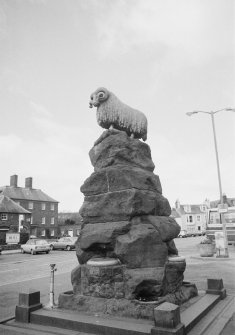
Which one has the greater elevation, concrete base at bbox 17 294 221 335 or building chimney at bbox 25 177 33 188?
building chimney at bbox 25 177 33 188

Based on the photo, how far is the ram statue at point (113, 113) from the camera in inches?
306

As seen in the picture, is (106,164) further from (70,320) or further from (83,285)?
(70,320)

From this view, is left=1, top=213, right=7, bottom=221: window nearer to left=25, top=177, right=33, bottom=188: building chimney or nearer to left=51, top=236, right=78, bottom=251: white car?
left=51, top=236, right=78, bottom=251: white car

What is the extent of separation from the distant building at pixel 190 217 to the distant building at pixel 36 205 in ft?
128

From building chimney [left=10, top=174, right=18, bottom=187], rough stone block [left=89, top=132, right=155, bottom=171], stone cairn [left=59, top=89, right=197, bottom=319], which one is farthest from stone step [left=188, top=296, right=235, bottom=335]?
building chimney [left=10, top=174, right=18, bottom=187]

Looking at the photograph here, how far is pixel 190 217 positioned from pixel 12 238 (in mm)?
60594

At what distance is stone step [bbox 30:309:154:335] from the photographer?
5.02 metres

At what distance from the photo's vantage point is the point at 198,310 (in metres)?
6.04

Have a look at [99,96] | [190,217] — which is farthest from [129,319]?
[190,217]

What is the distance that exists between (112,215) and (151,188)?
1.30m

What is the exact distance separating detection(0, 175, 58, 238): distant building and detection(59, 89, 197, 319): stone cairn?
48072 millimetres

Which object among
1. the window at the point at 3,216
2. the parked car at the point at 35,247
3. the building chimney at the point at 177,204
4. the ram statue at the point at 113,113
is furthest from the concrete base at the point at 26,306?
the building chimney at the point at 177,204

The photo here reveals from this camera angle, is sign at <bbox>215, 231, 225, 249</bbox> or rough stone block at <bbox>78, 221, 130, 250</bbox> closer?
rough stone block at <bbox>78, 221, 130, 250</bbox>

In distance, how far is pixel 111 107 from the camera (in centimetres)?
778
